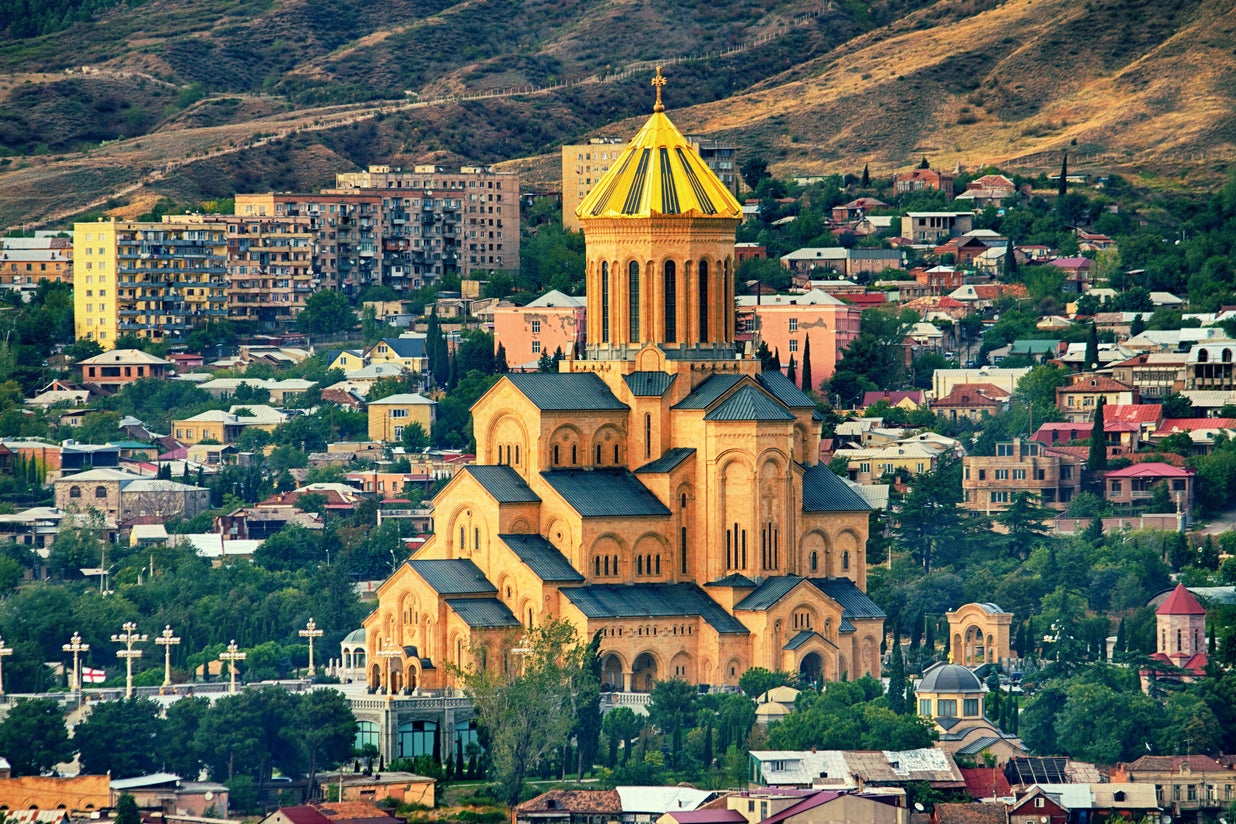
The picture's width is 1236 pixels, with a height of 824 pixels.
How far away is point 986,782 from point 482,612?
482 inches

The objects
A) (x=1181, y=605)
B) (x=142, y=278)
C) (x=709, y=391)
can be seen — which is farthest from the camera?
(x=142, y=278)

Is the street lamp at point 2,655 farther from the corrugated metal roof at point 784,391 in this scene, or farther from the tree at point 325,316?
the tree at point 325,316

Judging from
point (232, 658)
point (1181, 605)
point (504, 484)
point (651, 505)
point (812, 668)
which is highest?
point (504, 484)

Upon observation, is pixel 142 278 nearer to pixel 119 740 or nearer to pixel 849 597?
pixel 849 597

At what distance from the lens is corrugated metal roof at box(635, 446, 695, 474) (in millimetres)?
88188

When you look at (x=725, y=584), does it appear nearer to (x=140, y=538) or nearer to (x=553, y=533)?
(x=553, y=533)

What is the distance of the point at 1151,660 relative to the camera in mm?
93812

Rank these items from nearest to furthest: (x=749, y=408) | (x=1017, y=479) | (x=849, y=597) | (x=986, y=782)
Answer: (x=986, y=782) → (x=749, y=408) → (x=849, y=597) → (x=1017, y=479)

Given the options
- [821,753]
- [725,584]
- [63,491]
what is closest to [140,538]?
[63,491]

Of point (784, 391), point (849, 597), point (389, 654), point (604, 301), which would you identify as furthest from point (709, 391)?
point (389, 654)

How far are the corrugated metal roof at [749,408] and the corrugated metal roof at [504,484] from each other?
4443 millimetres

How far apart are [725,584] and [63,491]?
40090 mm

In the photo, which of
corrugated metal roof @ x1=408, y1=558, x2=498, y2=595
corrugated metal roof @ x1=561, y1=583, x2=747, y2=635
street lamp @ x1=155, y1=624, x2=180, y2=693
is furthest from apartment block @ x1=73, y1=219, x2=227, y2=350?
corrugated metal roof @ x1=561, y1=583, x2=747, y2=635

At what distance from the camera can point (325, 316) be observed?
152m
